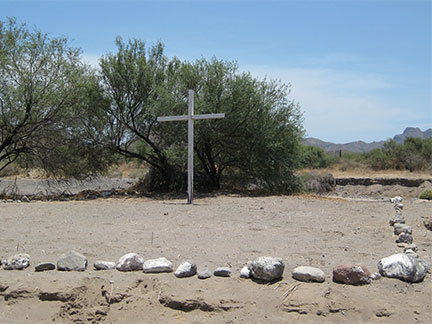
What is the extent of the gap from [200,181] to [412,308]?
40.0 ft

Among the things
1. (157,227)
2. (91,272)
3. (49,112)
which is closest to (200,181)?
(49,112)

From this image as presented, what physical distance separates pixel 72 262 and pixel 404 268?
156 inches

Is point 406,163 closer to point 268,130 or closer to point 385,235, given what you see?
point 268,130

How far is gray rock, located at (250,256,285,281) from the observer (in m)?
4.90

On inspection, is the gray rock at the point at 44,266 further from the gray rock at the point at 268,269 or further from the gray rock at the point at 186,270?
the gray rock at the point at 268,269

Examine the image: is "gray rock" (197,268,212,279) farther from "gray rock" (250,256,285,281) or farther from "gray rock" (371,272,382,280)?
"gray rock" (371,272,382,280)

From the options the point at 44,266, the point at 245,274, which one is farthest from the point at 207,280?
the point at 44,266

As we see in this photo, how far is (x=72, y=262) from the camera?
551 cm

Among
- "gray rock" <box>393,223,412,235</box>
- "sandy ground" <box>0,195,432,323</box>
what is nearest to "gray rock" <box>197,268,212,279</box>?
"sandy ground" <box>0,195,432,323</box>

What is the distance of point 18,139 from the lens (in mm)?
14344

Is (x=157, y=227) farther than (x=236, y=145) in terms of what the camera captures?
No

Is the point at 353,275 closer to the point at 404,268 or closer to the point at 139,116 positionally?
the point at 404,268

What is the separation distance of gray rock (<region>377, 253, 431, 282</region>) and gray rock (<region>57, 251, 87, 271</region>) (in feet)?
11.8

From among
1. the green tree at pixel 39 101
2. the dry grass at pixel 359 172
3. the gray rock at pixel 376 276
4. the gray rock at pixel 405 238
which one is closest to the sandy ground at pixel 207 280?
the gray rock at pixel 376 276
